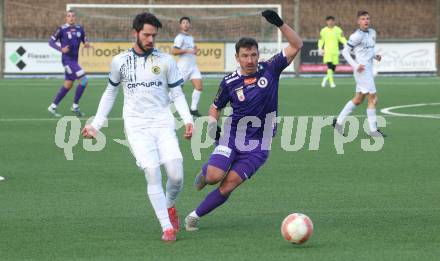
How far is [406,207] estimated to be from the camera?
11.0 meters

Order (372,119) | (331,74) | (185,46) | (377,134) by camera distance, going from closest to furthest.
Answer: (377,134)
(372,119)
(185,46)
(331,74)

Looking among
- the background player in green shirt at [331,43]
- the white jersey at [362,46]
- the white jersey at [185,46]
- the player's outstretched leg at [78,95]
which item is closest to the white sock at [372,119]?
the white jersey at [362,46]

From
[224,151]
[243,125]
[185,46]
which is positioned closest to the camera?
[224,151]

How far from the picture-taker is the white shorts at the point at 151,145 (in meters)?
9.45

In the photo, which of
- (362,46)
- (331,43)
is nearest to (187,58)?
(362,46)

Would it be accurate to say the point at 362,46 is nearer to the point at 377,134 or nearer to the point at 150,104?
the point at 377,134

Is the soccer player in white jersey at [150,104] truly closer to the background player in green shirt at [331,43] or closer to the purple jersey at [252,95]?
the purple jersey at [252,95]

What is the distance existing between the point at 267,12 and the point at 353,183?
3.90 meters

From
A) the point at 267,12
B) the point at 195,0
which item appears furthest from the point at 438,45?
the point at 267,12

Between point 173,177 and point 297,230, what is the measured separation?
1.37m

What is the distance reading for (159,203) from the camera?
928 cm

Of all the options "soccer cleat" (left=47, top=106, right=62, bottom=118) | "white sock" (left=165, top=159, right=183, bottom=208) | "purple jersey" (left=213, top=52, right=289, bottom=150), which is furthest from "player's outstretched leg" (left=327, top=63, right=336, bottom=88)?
"white sock" (left=165, top=159, right=183, bottom=208)

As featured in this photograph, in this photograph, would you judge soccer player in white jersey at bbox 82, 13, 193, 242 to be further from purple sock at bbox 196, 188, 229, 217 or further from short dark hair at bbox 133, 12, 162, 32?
purple sock at bbox 196, 188, 229, 217

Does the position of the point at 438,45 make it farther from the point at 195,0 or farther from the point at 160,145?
the point at 160,145
